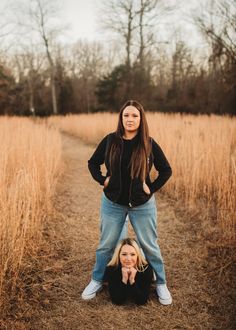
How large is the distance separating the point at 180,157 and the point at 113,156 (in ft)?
10.3

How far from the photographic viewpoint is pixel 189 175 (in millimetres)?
4633

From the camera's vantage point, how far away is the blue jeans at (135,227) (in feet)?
7.50

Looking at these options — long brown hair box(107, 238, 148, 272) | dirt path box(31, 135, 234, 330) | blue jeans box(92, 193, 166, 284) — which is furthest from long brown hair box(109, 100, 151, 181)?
dirt path box(31, 135, 234, 330)

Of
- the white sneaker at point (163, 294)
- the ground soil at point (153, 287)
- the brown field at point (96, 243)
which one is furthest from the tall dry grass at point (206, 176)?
the white sneaker at point (163, 294)

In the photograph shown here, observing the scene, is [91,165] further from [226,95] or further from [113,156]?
[226,95]

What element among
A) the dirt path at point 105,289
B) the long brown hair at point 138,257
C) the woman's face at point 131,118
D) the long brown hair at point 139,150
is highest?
the woman's face at point 131,118

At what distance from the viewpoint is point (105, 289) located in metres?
2.60

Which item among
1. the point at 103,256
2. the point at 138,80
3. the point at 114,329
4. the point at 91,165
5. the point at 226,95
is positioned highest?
the point at 138,80

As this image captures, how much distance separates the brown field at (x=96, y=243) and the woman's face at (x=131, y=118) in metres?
1.16

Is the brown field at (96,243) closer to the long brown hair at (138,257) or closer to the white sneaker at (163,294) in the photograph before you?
the white sneaker at (163,294)

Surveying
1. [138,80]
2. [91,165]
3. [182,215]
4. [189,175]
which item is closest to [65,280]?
[91,165]

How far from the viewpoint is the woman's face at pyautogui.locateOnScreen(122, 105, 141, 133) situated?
7.14ft

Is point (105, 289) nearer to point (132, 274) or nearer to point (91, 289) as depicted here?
point (91, 289)

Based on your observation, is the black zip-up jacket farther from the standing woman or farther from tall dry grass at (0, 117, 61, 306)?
tall dry grass at (0, 117, 61, 306)
